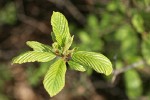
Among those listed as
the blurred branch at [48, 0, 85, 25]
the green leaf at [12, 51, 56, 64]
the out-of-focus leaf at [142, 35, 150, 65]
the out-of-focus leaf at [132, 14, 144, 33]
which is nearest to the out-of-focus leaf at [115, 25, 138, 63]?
the out-of-focus leaf at [142, 35, 150, 65]

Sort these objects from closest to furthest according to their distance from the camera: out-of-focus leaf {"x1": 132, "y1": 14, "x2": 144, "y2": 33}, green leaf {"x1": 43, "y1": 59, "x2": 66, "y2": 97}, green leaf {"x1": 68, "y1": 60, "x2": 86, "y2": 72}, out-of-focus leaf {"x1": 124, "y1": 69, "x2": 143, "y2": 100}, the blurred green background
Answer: green leaf {"x1": 43, "y1": 59, "x2": 66, "y2": 97}
green leaf {"x1": 68, "y1": 60, "x2": 86, "y2": 72}
out-of-focus leaf {"x1": 132, "y1": 14, "x2": 144, "y2": 33}
the blurred green background
out-of-focus leaf {"x1": 124, "y1": 69, "x2": 143, "y2": 100}

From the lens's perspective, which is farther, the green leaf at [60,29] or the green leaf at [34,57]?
the green leaf at [60,29]

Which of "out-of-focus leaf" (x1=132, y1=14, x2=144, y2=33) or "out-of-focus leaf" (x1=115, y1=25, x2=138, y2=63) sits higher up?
"out-of-focus leaf" (x1=132, y1=14, x2=144, y2=33)

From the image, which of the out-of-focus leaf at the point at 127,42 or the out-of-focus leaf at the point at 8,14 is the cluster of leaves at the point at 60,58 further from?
the out-of-focus leaf at the point at 8,14

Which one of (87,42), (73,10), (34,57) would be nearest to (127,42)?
(87,42)

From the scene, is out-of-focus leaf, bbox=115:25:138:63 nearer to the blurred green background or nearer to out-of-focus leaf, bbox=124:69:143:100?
the blurred green background

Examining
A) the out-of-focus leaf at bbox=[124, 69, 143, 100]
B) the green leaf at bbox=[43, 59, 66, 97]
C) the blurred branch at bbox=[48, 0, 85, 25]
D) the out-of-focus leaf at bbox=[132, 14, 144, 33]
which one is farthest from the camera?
the blurred branch at bbox=[48, 0, 85, 25]

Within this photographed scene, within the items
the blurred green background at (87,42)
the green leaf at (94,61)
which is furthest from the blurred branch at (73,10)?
the green leaf at (94,61)

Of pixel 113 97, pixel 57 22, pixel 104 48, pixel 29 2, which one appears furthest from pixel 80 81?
pixel 57 22

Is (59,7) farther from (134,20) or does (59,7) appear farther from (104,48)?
(134,20)
